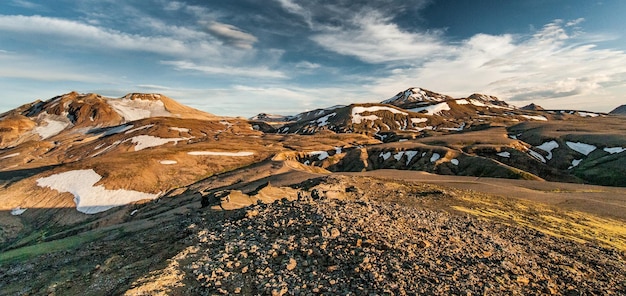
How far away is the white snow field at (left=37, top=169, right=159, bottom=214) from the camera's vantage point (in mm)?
88688

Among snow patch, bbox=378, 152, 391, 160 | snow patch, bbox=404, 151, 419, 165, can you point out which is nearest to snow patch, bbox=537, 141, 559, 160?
snow patch, bbox=404, 151, 419, 165

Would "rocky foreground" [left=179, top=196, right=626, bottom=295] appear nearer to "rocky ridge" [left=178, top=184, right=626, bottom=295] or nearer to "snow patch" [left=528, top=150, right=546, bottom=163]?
"rocky ridge" [left=178, top=184, right=626, bottom=295]

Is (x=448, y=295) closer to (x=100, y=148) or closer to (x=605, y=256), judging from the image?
(x=605, y=256)

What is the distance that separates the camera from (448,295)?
14.8 metres

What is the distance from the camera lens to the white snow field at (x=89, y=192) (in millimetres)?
88688

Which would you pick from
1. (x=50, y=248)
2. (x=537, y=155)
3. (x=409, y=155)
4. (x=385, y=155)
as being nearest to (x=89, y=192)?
(x=50, y=248)

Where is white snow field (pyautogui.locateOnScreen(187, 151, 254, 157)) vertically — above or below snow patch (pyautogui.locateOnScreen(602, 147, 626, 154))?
below

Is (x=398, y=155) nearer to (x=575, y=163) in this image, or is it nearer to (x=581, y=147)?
(x=575, y=163)

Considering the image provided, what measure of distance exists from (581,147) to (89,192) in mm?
178477

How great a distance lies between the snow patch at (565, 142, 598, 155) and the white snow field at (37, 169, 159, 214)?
15659cm

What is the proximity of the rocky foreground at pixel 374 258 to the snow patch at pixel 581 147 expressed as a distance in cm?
12990

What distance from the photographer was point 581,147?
425 ft

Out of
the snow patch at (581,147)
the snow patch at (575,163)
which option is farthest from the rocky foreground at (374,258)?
the snow patch at (581,147)

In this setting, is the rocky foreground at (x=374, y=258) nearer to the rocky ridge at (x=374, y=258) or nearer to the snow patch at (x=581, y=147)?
the rocky ridge at (x=374, y=258)
